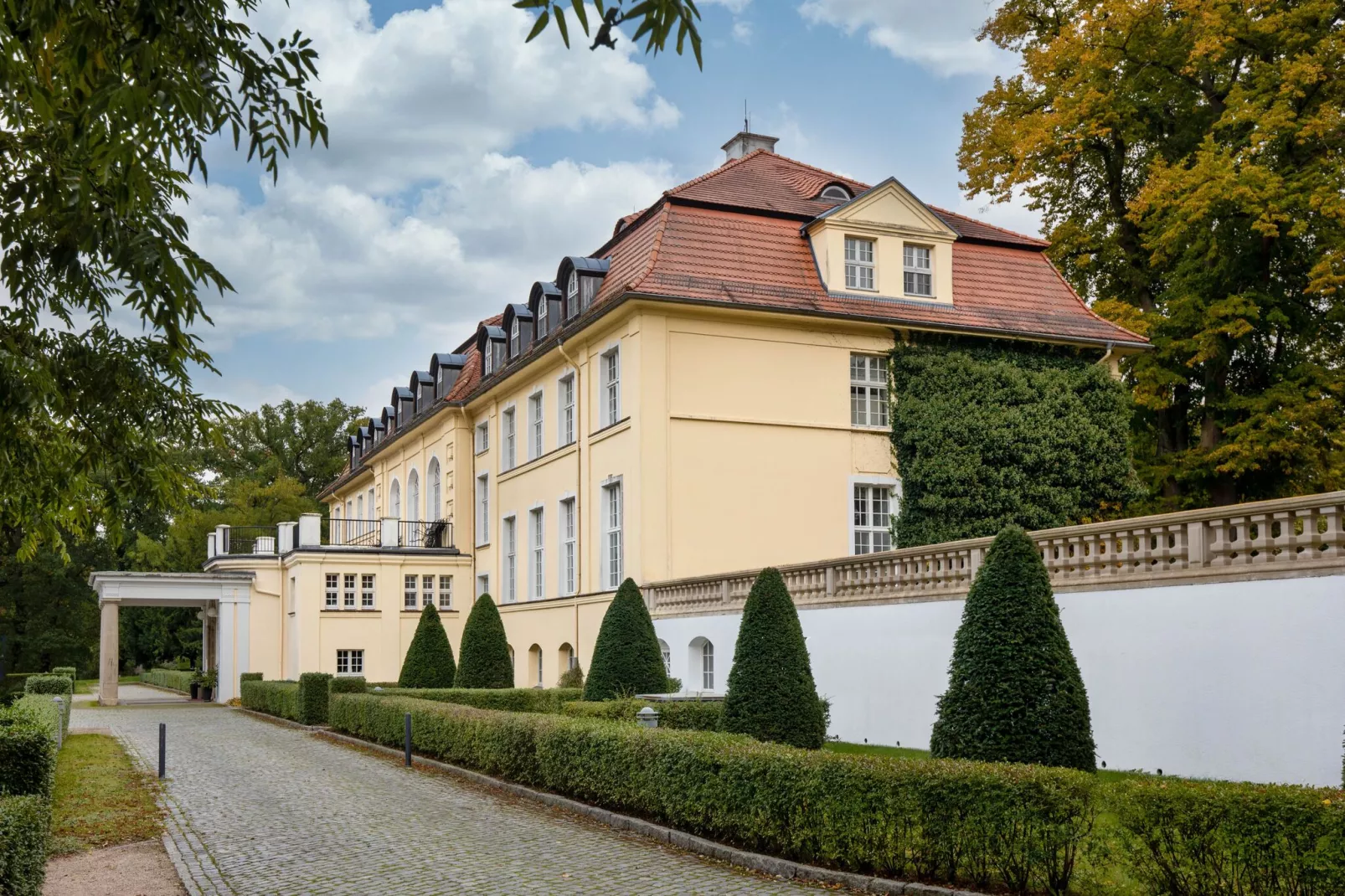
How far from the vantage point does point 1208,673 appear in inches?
543

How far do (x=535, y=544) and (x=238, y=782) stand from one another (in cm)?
1595

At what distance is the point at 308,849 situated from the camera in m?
12.0

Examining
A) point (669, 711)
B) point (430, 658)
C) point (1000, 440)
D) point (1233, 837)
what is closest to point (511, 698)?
point (430, 658)

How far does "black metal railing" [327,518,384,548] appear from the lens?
48.9 m

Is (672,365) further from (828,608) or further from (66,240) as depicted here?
(66,240)

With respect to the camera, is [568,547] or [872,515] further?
[568,547]

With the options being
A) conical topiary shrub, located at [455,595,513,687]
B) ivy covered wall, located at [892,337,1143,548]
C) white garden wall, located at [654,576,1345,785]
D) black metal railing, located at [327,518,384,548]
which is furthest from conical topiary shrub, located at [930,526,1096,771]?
black metal railing, located at [327,518,384,548]

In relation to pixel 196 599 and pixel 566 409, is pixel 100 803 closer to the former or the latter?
pixel 566 409

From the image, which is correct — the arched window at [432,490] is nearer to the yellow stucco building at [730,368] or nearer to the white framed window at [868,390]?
the yellow stucco building at [730,368]

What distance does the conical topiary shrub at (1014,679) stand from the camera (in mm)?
11836

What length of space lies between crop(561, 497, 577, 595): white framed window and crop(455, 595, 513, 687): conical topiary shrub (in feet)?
9.10

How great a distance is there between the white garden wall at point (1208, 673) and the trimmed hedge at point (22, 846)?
35.8 feet

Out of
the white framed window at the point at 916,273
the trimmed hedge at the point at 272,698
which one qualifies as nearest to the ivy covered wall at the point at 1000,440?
the white framed window at the point at 916,273

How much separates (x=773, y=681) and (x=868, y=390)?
13962 millimetres
